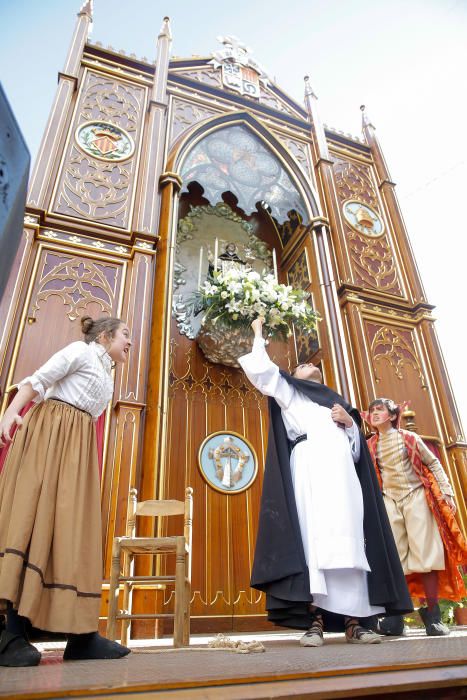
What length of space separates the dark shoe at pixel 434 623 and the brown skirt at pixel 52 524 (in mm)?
2023

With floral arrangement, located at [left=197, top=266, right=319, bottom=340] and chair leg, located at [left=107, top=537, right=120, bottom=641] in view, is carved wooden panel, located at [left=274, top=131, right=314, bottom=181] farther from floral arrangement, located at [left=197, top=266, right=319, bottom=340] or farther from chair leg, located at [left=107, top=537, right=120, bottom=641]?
chair leg, located at [left=107, top=537, right=120, bottom=641]

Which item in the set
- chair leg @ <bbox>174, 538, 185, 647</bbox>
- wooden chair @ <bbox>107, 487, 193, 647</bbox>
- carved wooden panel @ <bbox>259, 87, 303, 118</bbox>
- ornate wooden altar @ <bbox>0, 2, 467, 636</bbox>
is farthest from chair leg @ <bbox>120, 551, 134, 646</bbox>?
carved wooden panel @ <bbox>259, 87, 303, 118</bbox>

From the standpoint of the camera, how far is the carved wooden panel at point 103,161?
536cm

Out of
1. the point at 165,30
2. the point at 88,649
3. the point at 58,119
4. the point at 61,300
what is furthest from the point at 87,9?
the point at 88,649

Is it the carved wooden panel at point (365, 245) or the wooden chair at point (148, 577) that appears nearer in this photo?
the wooden chair at point (148, 577)

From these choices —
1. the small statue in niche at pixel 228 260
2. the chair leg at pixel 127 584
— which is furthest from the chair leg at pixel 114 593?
the small statue in niche at pixel 228 260

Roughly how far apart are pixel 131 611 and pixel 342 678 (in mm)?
3039

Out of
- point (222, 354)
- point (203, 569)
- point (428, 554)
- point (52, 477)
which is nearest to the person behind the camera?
point (52, 477)

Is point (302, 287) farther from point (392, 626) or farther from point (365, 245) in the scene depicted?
point (392, 626)

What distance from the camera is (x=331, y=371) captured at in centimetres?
549

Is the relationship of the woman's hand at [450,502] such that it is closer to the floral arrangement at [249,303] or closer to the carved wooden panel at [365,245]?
the floral arrangement at [249,303]

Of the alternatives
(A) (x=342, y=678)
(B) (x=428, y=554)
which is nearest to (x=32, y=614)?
(A) (x=342, y=678)

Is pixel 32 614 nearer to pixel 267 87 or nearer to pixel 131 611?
pixel 131 611

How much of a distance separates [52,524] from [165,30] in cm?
790
